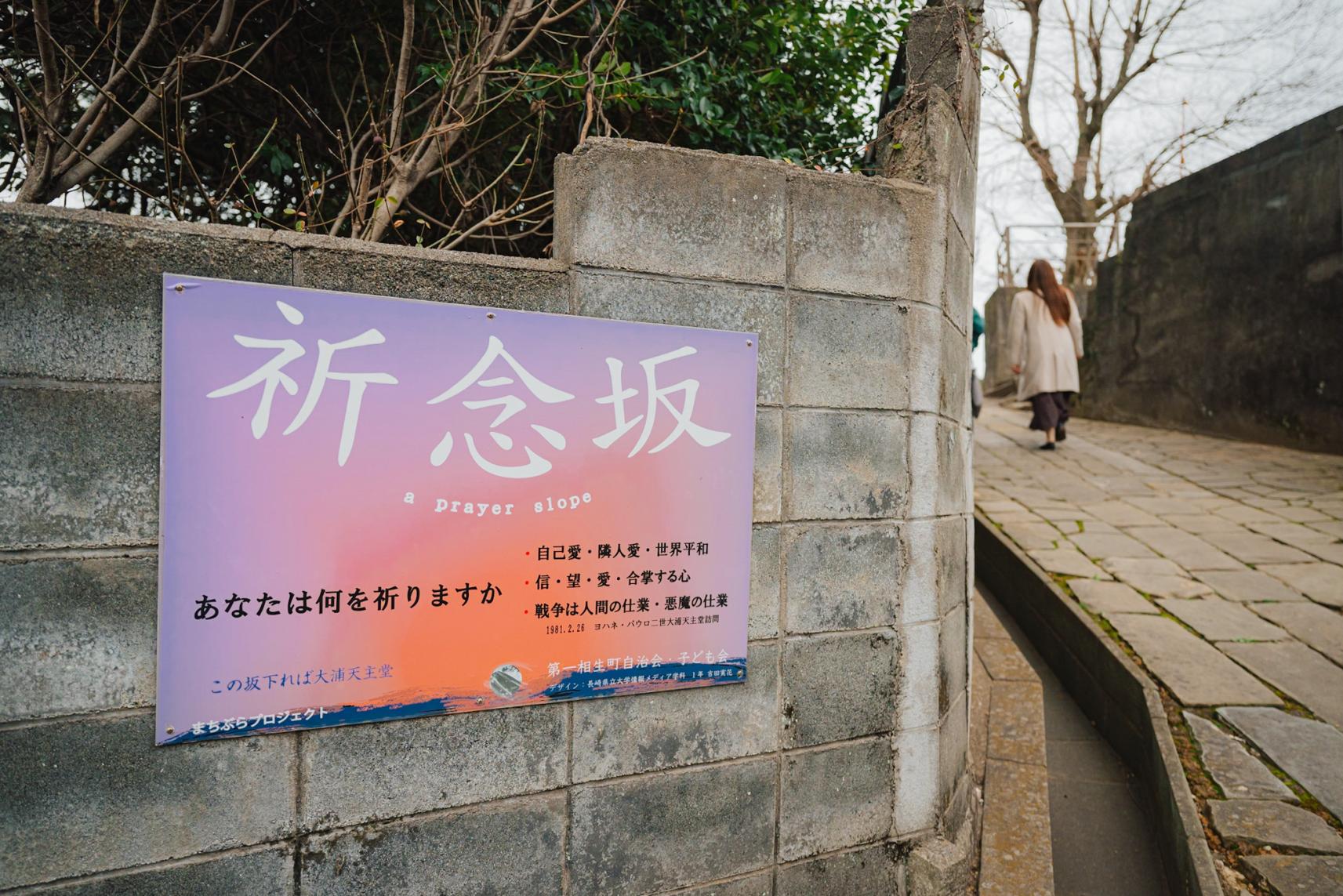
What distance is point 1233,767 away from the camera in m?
2.95

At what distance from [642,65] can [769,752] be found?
3.09m

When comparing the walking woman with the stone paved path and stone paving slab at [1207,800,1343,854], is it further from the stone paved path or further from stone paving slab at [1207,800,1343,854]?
stone paving slab at [1207,800,1343,854]

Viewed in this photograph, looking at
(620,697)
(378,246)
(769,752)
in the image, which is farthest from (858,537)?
(378,246)

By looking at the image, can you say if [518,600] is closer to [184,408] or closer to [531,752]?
[531,752]

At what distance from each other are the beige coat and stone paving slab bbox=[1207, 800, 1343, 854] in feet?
19.3

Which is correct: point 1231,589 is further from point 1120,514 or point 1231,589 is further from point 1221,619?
point 1120,514

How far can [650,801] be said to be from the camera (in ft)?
7.04

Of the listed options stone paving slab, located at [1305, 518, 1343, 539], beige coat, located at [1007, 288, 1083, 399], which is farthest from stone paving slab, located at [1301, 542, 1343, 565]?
beige coat, located at [1007, 288, 1083, 399]

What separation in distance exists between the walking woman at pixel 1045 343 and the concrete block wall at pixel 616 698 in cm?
578

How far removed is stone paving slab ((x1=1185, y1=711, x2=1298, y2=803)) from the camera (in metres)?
2.80

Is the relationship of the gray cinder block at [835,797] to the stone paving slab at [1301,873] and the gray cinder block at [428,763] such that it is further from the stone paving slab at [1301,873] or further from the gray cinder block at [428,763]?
the stone paving slab at [1301,873]

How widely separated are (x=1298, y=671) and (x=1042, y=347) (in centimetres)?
490

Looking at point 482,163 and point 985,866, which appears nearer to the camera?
point 985,866

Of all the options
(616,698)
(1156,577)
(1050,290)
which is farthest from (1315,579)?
(616,698)
